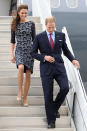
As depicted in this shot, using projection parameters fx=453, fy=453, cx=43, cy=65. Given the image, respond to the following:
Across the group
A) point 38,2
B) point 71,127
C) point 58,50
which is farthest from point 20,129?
point 38,2

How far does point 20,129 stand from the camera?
5.58 meters

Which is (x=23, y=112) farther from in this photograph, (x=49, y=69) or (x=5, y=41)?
(x=5, y=41)

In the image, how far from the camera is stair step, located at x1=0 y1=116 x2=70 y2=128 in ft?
18.7

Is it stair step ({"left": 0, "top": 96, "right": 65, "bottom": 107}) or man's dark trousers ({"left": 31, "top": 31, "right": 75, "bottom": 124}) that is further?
stair step ({"left": 0, "top": 96, "right": 65, "bottom": 107})

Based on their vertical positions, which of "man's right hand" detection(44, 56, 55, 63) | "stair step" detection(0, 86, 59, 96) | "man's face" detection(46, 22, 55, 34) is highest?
"man's face" detection(46, 22, 55, 34)

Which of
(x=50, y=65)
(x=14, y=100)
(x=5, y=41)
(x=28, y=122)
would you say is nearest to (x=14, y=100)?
(x=14, y=100)

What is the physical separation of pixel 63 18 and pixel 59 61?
7467 mm

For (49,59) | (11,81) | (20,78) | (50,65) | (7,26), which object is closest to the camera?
(49,59)

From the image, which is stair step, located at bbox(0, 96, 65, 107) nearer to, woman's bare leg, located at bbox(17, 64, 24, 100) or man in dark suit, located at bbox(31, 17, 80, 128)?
woman's bare leg, located at bbox(17, 64, 24, 100)

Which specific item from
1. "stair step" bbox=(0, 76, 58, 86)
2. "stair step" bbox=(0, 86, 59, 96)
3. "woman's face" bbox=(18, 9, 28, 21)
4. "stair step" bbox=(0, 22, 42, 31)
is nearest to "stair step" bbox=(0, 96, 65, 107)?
"stair step" bbox=(0, 86, 59, 96)

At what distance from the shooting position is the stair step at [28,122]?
225 inches

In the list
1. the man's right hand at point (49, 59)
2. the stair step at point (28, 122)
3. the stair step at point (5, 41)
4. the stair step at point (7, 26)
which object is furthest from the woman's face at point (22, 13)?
the stair step at point (7, 26)

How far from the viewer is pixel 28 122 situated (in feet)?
18.9

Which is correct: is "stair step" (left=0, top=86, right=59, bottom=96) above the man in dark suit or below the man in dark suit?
below
